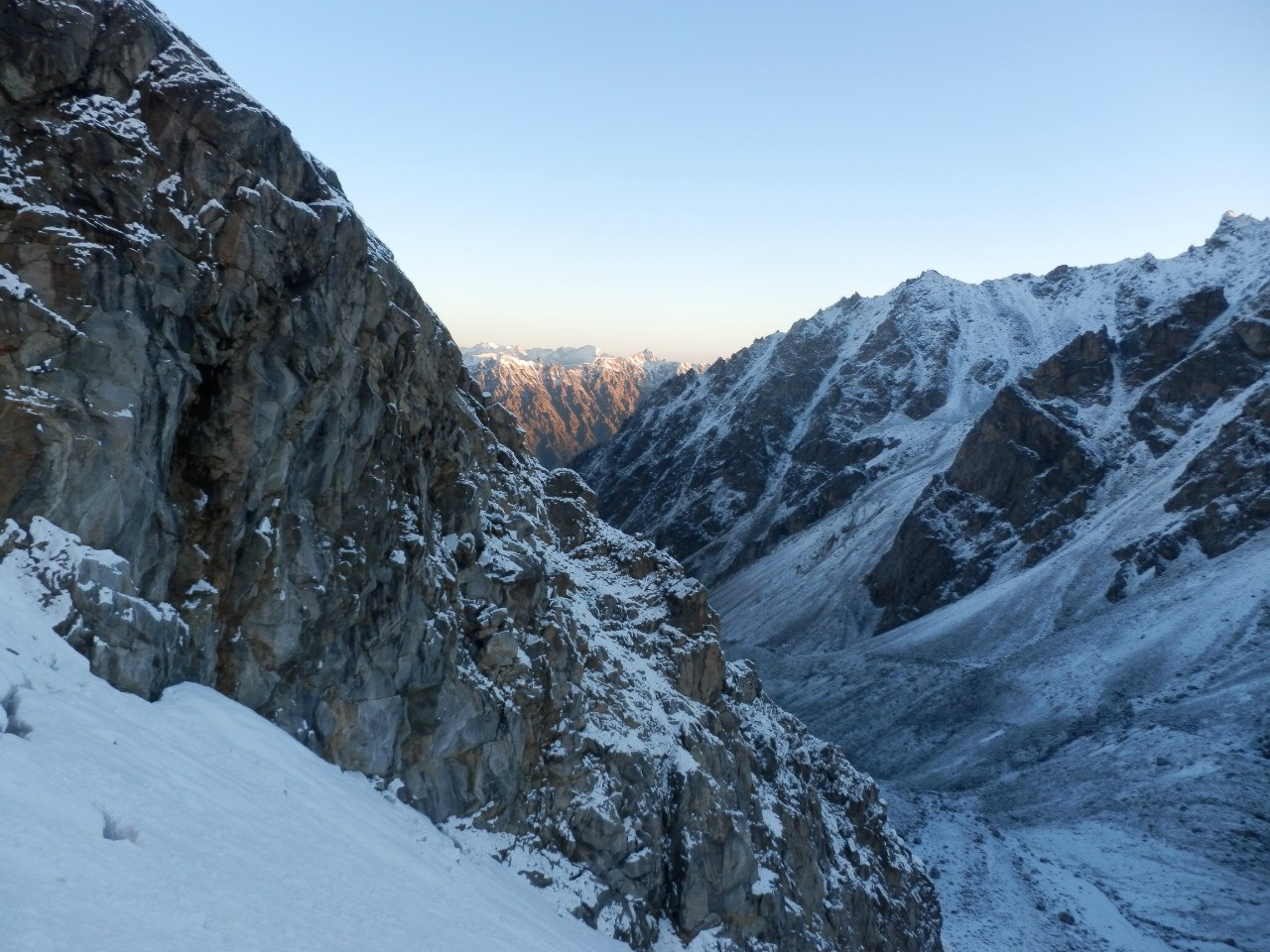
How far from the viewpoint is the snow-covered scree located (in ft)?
22.8

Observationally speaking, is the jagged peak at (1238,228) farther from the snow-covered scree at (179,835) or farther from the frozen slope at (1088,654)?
the snow-covered scree at (179,835)

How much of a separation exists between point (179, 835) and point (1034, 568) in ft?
341

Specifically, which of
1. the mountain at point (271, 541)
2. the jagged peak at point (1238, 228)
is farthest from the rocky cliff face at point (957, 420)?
the mountain at point (271, 541)

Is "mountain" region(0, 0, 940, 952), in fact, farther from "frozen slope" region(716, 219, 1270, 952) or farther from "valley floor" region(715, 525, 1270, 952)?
"frozen slope" region(716, 219, 1270, 952)

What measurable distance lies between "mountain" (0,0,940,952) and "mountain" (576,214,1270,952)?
25.2 meters

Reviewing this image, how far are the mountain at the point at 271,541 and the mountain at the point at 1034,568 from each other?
25.2 metres

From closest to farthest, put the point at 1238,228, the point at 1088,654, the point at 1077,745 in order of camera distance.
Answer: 1. the point at 1077,745
2. the point at 1088,654
3. the point at 1238,228

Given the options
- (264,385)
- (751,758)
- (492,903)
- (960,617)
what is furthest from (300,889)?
(960,617)

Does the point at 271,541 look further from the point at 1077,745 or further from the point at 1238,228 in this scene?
the point at 1238,228

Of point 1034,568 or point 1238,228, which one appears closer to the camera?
point 1034,568

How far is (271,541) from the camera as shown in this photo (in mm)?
15812

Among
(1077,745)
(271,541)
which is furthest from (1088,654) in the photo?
(271,541)

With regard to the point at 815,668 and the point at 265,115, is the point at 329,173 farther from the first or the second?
the point at 815,668

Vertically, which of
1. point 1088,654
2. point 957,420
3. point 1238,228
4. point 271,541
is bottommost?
point 1088,654
